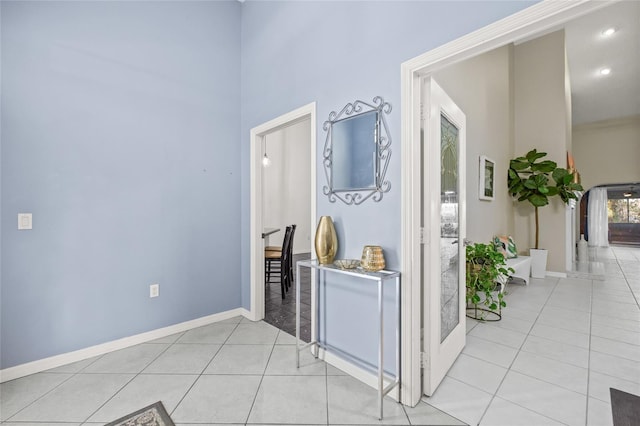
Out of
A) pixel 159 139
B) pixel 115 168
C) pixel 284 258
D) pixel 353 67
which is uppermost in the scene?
pixel 353 67

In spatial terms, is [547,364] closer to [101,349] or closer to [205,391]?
[205,391]

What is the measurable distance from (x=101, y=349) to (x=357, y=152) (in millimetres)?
2604

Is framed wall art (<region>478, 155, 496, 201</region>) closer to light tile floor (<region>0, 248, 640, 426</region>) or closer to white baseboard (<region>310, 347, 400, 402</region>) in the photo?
light tile floor (<region>0, 248, 640, 426</region>)

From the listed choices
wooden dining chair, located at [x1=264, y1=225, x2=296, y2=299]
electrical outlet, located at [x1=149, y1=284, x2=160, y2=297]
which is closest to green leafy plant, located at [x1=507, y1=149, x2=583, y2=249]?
wooden dining chair, located at [x1=264, y1=225, x2=296, y2=299]

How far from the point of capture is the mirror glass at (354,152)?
77.8 inches

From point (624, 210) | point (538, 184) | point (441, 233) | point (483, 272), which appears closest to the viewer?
point (441, 233)

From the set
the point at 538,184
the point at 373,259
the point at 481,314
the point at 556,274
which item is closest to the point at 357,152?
the point at 373,259

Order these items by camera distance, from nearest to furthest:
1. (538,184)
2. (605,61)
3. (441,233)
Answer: (441,233) < (538,184) < (605,61)

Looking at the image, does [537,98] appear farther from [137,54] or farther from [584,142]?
[137,54]

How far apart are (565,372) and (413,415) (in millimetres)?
1270

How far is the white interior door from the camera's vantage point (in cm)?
180

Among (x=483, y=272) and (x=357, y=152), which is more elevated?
(x=357, y=152)

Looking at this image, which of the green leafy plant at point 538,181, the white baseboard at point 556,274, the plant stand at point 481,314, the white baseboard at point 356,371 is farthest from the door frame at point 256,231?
the white baseboard at point 556,274

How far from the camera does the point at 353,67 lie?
210cm
